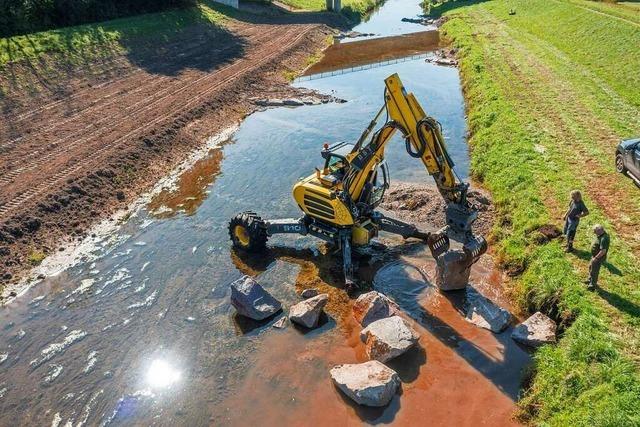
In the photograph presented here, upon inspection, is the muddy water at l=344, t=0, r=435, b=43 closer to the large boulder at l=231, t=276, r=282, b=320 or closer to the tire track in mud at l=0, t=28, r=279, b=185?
the tire track in mud at l=0, t=28, r=279, b=185

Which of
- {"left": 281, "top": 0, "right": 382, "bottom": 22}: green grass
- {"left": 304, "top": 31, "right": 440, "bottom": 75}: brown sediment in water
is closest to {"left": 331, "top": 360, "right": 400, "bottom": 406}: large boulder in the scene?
{"left": 304, "top": 31, "right": 440, "bottom": 75}: brown sediment in water

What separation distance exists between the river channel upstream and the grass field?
1.19m

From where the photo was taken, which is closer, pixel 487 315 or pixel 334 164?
pixel 487 315

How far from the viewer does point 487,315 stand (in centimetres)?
1392

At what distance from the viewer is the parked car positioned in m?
17.8

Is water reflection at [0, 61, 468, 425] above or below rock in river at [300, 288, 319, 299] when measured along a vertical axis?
below

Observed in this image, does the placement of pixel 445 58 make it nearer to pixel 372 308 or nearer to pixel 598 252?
pixel 598 252

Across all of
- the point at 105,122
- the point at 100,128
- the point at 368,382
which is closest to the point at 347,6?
the point at 105,122

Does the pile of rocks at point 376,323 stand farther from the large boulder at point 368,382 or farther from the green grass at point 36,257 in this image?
the green grass at point 36,257

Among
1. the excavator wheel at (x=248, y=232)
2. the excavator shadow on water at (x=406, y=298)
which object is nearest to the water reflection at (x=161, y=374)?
the excavator shadow on water at (x=406, y=298)

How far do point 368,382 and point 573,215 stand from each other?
285 inches

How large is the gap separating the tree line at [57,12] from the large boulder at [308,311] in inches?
1169

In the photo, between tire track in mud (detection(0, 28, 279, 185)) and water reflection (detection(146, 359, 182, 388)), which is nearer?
water reflection (detection(146, 359, 182, 388))

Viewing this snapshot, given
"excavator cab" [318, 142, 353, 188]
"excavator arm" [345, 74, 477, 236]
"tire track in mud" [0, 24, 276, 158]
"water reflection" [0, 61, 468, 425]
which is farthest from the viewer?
"tire track in mud" [0, 24, 276, 158]
